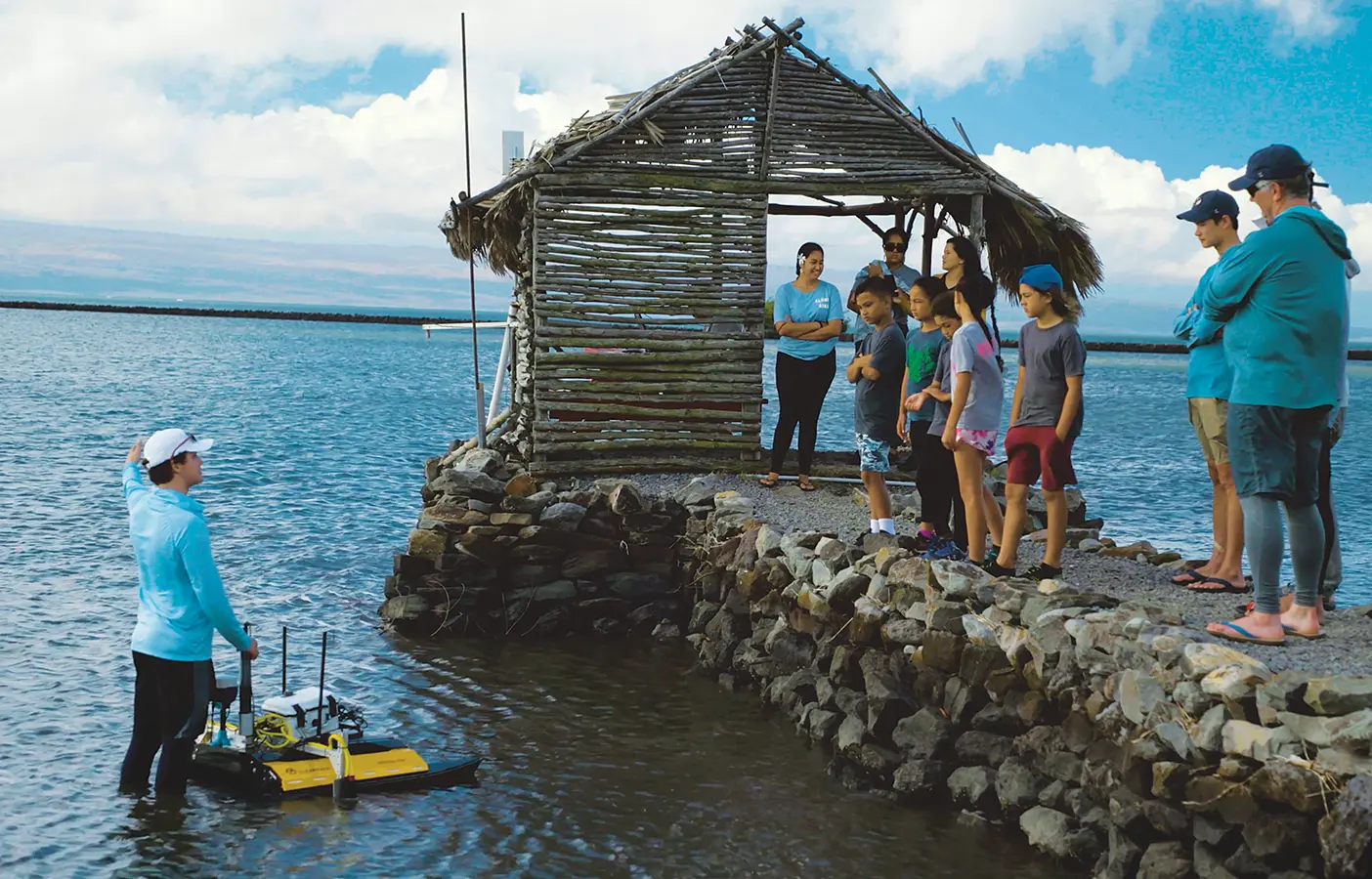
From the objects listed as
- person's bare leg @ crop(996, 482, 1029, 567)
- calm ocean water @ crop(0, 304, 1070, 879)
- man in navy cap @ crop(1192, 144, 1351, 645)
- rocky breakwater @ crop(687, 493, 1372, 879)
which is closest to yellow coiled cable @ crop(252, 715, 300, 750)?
calm ocean water @ crop(0, 304, 1070, 879)

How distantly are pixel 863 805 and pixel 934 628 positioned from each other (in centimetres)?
130

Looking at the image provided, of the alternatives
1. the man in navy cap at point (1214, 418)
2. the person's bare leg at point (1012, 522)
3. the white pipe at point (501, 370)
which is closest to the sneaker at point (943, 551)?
the person's bare leg at point (1012, 522)

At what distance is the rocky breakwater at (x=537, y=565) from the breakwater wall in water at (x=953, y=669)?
20 millimetres

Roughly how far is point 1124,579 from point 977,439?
1.67 m

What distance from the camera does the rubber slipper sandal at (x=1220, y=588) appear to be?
377 inches

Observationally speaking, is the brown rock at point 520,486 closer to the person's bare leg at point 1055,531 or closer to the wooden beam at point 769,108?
the wooden beam at point 769,108

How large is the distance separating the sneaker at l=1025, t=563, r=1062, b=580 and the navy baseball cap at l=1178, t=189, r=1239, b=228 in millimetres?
2636

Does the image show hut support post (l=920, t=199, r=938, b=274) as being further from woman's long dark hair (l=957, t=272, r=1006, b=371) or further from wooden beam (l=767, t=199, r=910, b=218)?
woman's long dark hair (l=957, t=272, r=1006, b=371)

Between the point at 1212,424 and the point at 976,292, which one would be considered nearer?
the point at 1212,424

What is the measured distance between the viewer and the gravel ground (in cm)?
752

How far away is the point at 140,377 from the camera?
209 feet

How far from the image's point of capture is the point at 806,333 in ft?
43.8

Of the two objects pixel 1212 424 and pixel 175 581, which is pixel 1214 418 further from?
pixel 175 581

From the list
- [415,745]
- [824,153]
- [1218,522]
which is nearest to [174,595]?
[415,745]
